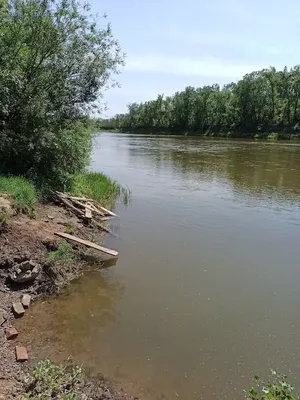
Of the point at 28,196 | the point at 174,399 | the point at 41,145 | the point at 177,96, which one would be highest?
the point at 177,96

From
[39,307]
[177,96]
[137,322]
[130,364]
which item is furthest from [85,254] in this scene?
[177,96]

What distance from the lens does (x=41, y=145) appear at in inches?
484

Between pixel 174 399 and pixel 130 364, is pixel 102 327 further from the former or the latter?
pixel 174 399

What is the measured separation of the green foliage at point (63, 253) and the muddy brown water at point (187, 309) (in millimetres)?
722

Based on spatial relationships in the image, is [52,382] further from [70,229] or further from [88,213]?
[88,213]

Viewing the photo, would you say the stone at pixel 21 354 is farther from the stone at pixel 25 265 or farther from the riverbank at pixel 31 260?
the stone at pixel 25 265

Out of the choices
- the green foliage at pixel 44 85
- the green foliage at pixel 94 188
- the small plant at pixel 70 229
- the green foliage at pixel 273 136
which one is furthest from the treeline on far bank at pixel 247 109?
the small plant at pixel 70 229

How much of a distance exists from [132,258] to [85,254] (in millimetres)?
1292

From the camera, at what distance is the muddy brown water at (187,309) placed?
555cm

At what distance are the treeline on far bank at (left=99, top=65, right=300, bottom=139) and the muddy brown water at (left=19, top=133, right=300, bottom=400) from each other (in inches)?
2602

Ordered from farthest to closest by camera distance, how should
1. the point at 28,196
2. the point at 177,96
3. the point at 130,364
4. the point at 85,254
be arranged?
the point at 177,96
the point at 28,196
the point at 85,254
the point at 130,364

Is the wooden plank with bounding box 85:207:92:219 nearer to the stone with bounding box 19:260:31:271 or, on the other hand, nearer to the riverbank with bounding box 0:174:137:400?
the riverbank with bounding box 0:174:137:400

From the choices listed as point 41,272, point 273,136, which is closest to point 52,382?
point 41,272

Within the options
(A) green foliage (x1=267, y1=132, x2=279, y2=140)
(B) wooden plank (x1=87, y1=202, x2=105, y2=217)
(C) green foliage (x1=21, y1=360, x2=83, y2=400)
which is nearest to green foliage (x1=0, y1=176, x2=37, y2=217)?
(B) wooden plank (x1=87, y1=202, x2=105, y2=217)
